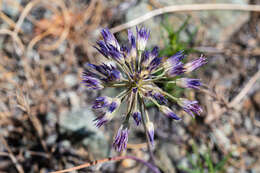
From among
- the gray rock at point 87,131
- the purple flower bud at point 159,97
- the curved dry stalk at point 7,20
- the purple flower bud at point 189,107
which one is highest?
the curved dry stalk at point 7,20

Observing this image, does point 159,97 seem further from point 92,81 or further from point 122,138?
point 92,81

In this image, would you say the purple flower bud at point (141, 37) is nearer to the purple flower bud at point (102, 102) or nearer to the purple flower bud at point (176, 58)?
the purple flower bud at point (176, 58)

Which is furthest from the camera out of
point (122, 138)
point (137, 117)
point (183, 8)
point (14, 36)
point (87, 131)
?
point (183, 8)

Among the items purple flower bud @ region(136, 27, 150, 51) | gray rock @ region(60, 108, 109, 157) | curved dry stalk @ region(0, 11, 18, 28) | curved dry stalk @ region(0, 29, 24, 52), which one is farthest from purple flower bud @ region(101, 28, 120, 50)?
curved dry stalk @ region(0, 11, 18, 28)

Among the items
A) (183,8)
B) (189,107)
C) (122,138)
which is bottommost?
(122,138)

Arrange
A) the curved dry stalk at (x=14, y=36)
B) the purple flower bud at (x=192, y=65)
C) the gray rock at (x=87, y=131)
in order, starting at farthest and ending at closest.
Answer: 1. the curved dry stalk at (x=14, y=36)
2. the gray rock at (x=87, y=131)
3. the purple flower bud at (x=192, y=65)

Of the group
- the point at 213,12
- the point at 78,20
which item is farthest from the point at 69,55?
the point at 213,12

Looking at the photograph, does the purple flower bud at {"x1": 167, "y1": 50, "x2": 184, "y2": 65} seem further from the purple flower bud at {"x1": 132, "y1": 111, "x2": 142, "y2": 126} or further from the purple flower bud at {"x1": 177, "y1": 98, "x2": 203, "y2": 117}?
the purple flower bud at {"x1": 132, "y1": 111, "x2": 142, "y2": 126}

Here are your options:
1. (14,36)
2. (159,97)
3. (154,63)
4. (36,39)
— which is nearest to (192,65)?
(154,63)

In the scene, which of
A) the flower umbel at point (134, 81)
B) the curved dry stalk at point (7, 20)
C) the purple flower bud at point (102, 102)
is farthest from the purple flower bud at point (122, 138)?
the curved dry stalk at point (7, 20)
